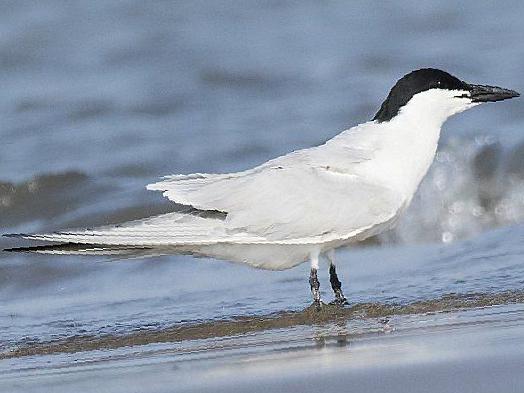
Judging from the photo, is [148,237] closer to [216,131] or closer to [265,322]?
[265,322]

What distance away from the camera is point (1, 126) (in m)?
11.5

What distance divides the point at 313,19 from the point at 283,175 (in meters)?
7.26

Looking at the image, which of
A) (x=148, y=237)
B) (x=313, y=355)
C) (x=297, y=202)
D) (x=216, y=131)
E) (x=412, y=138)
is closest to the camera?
(x=313, y=355)

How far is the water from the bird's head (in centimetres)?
82

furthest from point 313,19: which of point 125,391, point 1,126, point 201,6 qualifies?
point 125,391

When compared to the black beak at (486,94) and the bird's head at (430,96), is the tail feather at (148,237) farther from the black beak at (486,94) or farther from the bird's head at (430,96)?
the black beak at (486,94)

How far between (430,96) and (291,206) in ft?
2.92

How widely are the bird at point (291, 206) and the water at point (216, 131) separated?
355mm

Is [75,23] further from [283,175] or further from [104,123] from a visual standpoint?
[283,175]

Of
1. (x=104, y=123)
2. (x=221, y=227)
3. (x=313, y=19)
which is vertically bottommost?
(x=221, y=227)

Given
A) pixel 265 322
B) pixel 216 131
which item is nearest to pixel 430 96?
pixel 265 322

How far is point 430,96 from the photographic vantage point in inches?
267

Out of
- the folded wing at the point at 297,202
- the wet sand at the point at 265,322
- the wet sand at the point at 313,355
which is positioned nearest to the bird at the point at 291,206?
the folded wing at the point at 297,202

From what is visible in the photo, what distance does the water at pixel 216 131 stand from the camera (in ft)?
24.0
